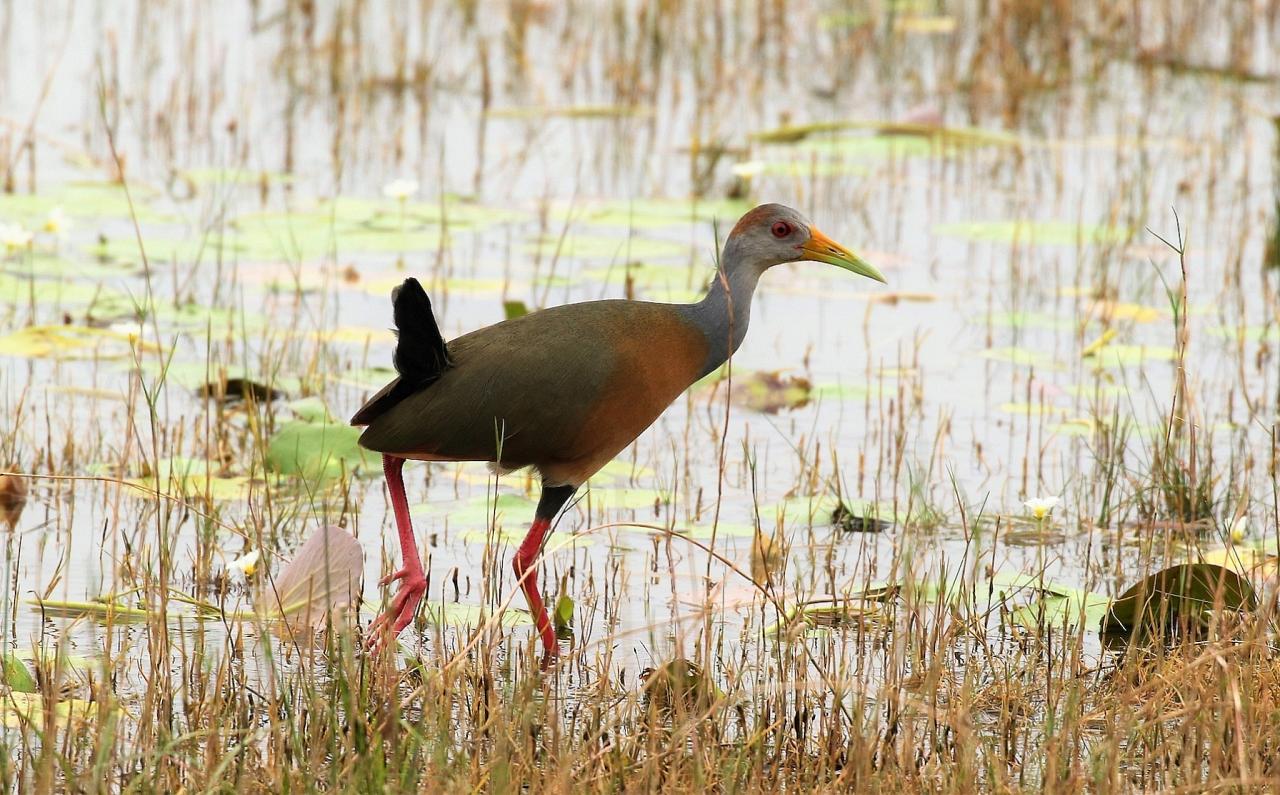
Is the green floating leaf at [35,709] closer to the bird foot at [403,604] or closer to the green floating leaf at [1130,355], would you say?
the bird foot at [403,604]

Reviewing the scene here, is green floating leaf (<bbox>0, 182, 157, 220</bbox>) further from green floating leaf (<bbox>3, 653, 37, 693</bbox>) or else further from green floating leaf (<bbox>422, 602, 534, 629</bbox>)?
green floating leaf (<bbox>3, 653, 37, 693</bbox>)

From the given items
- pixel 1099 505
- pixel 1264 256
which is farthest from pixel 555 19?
pixel 1099 505

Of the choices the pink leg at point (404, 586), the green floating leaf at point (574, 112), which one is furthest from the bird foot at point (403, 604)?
the green floating leaf at point (574, 112)

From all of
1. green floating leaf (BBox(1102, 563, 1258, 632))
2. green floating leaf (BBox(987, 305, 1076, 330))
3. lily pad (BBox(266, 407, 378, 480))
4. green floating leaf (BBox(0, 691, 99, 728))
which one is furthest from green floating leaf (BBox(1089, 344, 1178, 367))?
green floating leaf (BBox(0, 691, 99, 728))

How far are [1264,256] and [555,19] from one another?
5773mm

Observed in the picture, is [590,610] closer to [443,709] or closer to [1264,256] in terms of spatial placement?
[443,709]

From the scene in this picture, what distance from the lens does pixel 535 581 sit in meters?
4.86

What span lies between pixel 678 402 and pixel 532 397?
2.35 meters

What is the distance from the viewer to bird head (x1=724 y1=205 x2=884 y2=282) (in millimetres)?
5051

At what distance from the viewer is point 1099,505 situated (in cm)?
585

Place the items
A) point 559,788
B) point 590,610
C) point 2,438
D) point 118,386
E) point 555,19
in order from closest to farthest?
point 559,788, point 590,610, point 2,438, point 118,386, point 555,19

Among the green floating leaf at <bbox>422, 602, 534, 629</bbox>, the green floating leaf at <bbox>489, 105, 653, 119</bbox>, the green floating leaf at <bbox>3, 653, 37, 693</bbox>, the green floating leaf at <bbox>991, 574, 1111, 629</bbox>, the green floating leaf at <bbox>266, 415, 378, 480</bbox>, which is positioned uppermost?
the green floating leaf at <bbox>489, 105, 653, 119</bbox>

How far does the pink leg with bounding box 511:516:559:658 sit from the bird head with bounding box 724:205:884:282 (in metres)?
0.92

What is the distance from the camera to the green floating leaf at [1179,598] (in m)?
4.37
